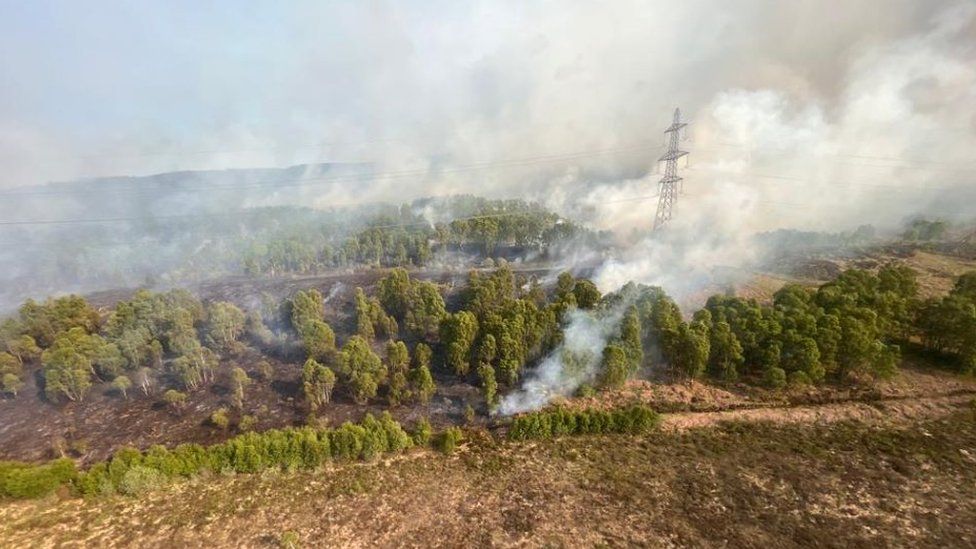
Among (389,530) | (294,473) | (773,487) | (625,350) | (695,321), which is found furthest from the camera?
(695,321)

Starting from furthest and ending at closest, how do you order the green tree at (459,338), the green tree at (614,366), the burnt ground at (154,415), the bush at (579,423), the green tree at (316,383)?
the green tree at (459,338) → the green tree at (316,383) → the green tree at (614,366) → the burnt ground at (154,415) → the bush at (579,423)

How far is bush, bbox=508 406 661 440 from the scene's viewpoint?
46.3 m

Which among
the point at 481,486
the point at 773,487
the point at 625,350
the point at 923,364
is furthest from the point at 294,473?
the point at 923,364

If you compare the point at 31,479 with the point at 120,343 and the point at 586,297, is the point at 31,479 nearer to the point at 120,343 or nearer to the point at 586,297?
the point at 120,343

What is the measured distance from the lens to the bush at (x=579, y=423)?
46.3 m

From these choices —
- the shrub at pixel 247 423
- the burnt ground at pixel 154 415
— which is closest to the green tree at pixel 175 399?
the burnt ground at pixel 154 415

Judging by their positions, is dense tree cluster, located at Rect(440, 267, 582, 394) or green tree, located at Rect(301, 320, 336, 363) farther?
green tree, located at Rect(301, 320, 336, 363)

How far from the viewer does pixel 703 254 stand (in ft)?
337

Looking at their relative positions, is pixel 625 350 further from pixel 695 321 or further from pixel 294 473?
pixel 294 473

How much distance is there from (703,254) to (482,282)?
56.9 metres

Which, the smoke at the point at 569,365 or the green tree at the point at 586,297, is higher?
the green tree at the point at 586,297

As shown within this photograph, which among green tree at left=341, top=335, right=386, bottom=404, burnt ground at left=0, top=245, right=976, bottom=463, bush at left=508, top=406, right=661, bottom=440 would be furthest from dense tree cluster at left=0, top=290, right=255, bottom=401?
bush at left=508, top=406, right=661, bottom=440

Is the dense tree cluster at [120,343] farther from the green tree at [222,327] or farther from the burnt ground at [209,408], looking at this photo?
the burnt ground at [209,408]

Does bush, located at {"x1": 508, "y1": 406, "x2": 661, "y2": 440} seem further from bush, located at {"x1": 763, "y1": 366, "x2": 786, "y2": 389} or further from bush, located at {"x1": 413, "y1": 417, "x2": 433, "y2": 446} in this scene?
bush, located at {"x1": 763, "y1": 366, "x2": 786, "y2": 389}
